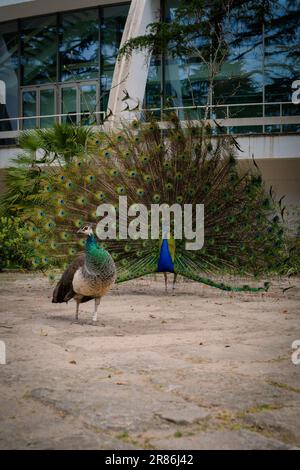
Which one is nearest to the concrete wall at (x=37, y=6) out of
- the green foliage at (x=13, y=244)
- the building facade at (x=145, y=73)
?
the building facade at (x=145, y=73)

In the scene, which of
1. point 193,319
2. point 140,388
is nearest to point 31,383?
point 140,388

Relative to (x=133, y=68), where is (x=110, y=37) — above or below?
above

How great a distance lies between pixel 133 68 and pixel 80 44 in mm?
3956

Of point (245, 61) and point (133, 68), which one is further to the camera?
point (245, 61)

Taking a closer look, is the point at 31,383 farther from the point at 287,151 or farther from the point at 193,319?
the point at 287,151

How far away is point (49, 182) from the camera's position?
32.8ft

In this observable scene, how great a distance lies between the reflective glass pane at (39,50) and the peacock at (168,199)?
12.8 metres

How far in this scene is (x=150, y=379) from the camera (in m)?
4.29

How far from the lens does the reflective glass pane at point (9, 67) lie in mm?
22234

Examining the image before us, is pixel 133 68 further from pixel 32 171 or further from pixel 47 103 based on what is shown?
pixel 32 171

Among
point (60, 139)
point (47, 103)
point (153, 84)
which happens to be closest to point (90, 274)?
point (60, 139)

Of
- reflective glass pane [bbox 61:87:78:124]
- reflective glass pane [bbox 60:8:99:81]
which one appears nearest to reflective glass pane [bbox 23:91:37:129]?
reflective glass pane [bbox 61:87:78:124]

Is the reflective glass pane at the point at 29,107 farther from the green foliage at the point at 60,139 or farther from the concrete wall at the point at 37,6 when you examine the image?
the green foliage at the point at 60,139

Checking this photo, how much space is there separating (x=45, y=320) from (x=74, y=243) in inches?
100
